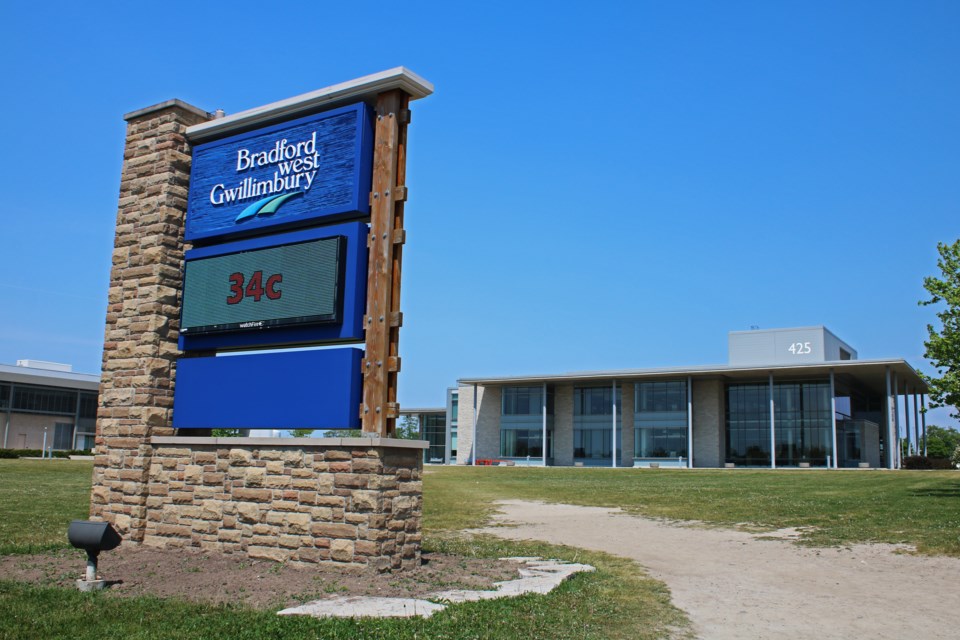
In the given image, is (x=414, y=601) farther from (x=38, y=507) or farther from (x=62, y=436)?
(x=62, y=436)

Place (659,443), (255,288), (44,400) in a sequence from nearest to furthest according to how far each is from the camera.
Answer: (255,288), (659,443), (44,400)

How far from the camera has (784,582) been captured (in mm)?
11039

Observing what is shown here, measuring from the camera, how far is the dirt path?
8.41m

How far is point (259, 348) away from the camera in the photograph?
12.2 metres

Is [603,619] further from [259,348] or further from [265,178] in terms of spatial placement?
[265,178]

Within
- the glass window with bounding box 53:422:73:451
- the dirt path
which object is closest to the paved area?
the dirt path

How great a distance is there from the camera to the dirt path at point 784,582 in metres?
8.41

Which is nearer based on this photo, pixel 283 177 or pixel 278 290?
pixel 278 290

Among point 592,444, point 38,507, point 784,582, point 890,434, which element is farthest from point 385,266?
point 592,444

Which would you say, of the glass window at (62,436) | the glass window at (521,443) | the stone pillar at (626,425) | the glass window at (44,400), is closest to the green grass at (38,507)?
the glass window at (521,443)

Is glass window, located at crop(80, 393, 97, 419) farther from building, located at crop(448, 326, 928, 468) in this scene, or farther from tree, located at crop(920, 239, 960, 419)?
tree, located at crop(920, 239, 960, 419)

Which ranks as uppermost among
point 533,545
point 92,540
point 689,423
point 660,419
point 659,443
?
point 660,419

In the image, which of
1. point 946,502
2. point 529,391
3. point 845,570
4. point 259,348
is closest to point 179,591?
point 259,348

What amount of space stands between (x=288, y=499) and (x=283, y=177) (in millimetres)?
4730
